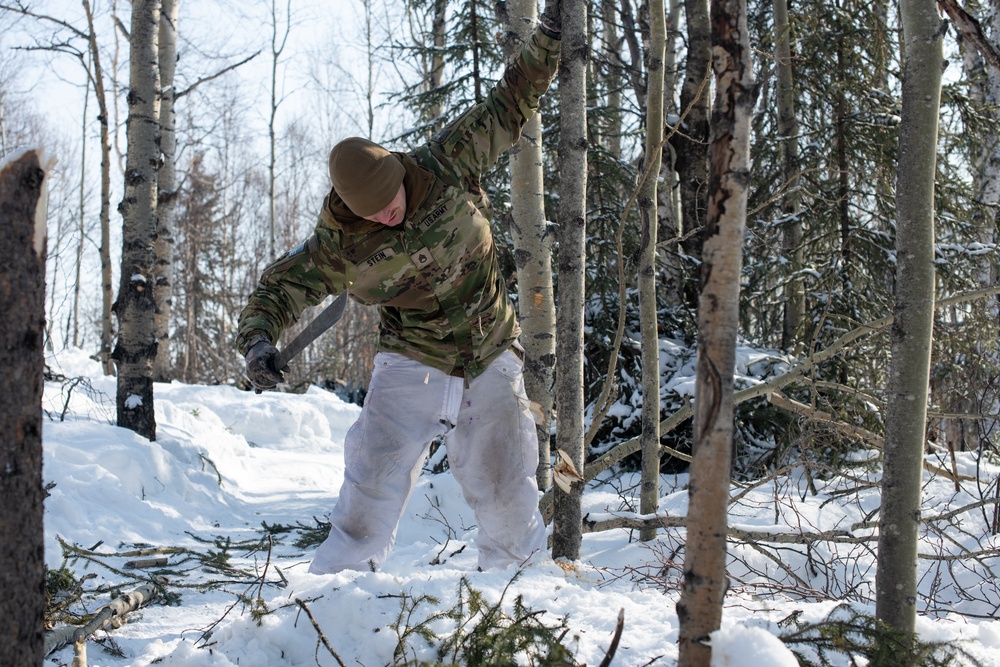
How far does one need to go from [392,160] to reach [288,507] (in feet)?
16.5

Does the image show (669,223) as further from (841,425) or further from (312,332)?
(312,332)

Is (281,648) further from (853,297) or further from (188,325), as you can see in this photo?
(188,325)

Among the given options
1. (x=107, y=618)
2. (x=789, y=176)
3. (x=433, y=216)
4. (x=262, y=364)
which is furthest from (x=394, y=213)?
(x=789, y=176)

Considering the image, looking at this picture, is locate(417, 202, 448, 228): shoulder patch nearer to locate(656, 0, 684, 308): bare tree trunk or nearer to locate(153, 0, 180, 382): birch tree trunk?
locate(656, 0, 684, 308): bare tree trunk

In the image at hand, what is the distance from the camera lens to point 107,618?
3154mm

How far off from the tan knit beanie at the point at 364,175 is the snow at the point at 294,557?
4.37ft

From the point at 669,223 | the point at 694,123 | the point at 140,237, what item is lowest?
the point at 140,237

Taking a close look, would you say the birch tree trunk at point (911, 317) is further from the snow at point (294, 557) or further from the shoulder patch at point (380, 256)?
the shoulder patch at point (380, 256)

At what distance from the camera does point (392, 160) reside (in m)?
2.78

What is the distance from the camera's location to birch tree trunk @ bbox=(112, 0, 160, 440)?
7.06 meters

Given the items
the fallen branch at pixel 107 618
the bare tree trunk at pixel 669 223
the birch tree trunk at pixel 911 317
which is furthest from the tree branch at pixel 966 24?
the bare tree trunk at pixel 669 223

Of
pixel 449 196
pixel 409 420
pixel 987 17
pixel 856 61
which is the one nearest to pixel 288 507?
pixel 409 420

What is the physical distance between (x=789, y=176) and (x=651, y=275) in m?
4.44

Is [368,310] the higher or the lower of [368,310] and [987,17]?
the lower
